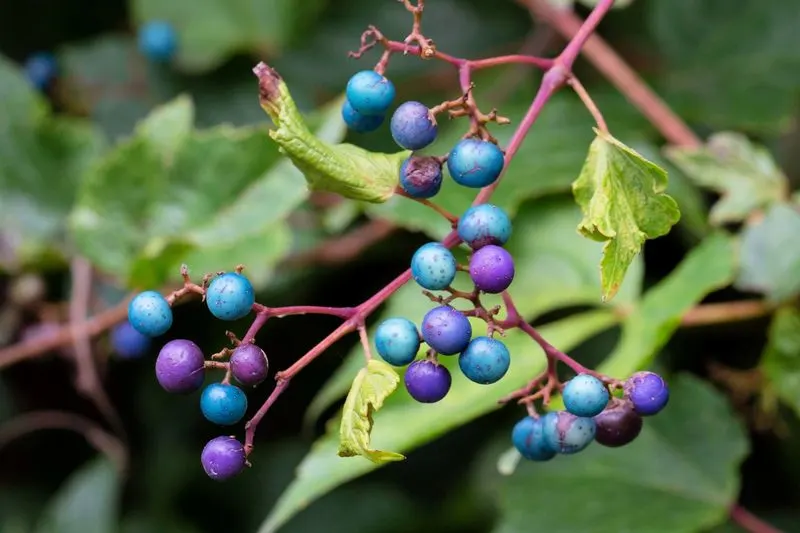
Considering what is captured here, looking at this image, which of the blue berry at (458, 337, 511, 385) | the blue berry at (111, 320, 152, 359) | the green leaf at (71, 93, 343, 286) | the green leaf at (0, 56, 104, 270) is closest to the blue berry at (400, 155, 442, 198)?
the blue berry at (458, 337, 511, 385)

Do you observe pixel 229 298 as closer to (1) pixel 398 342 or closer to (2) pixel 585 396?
(1) pixel 398 342

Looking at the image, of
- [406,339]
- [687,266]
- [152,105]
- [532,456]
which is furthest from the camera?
[152,105]

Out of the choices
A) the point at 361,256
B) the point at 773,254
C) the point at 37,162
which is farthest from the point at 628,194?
the point at 37,162

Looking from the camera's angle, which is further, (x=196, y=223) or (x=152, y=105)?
(x=152, y=105)

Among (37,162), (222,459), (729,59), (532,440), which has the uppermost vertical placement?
(222,459)

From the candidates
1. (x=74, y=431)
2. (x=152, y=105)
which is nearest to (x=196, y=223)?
(x=152, y=105)

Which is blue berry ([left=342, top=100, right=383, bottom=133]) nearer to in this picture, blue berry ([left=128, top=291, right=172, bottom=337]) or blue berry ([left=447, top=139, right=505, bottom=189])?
blue berry ([left=447, top=139, right=505, bottom=189])

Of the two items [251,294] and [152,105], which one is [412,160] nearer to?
[251,294]
